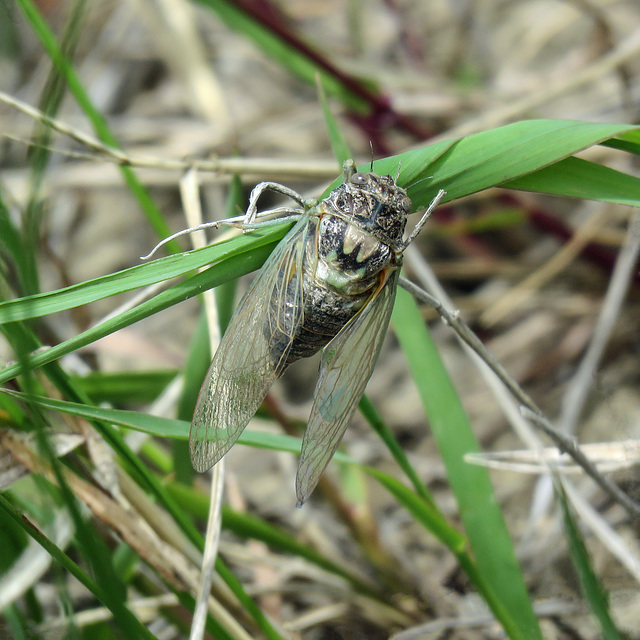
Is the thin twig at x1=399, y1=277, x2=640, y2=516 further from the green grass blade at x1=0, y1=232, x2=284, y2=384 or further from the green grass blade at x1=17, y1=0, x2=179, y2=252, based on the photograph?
the green grass blade at x1=17, y1=0, x2=179, y2=252

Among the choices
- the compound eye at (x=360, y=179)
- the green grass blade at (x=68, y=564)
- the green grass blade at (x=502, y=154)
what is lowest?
the green grass blade at (x=68, y=564)

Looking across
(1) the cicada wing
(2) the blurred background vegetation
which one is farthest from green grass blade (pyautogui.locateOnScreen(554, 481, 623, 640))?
(1) the cicada wing

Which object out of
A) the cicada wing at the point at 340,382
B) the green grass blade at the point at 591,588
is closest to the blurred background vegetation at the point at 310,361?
the green grass blade at the point at 591,588

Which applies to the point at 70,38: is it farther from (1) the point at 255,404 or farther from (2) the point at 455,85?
(2) the point at 455,85

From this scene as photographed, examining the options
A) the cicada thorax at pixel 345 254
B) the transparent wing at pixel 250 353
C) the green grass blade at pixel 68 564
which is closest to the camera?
the green grass blade at pixel 68 564

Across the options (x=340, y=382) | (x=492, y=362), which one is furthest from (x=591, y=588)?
(x=340, y=382)

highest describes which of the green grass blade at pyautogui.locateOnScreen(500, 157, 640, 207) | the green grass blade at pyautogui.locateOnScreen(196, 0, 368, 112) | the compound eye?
the green grass blade at pyautogui.locateOnScreen(196, 0, 368, 112)

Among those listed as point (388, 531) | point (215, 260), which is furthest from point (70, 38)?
point (388, 531)

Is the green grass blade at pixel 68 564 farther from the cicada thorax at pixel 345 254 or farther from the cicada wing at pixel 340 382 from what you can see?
the cicada thorax at pixel 345 254

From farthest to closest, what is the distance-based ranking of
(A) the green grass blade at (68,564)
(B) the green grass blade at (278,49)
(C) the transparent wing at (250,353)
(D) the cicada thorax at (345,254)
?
(B) the green grass blade at (278,49) < (D) the cicada thorax at (345,254) < (C) the transparent wing at (250,353) < (A) the green grass blade at (68,564)
